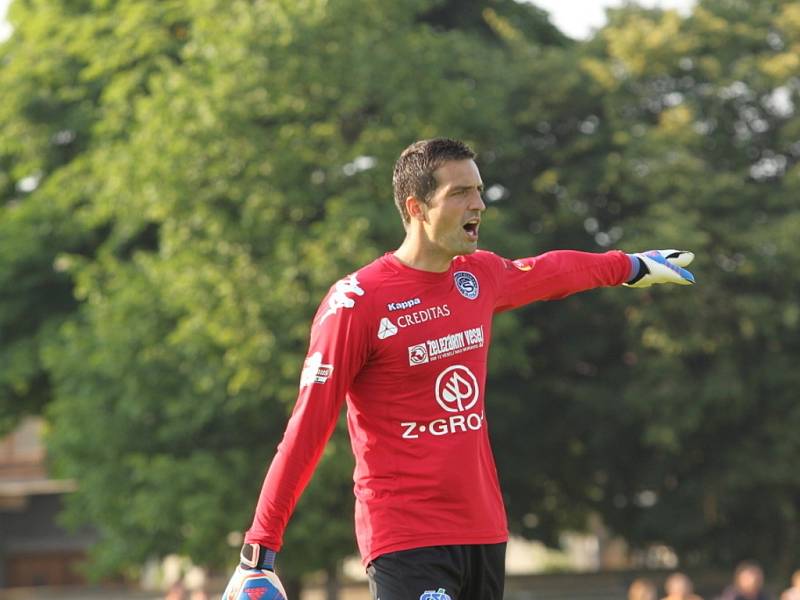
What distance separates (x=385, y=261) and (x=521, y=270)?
2.14 feet

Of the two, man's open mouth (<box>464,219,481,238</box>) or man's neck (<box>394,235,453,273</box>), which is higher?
man's open mouth (<box>464,219,481,238</box>)

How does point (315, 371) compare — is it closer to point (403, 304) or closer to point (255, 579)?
point (403, 304)

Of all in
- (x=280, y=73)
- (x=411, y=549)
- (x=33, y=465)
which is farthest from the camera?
(x=33, y=465)

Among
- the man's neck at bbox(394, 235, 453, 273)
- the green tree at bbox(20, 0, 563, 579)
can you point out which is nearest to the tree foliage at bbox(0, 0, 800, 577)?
the green tree at bbox(20, 0, 563, 579)

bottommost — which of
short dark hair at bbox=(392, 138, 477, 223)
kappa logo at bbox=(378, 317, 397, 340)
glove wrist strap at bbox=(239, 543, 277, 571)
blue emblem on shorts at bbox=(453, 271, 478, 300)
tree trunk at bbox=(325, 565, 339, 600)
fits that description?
tree trunk at bbox=(325, 565, 339, 600)

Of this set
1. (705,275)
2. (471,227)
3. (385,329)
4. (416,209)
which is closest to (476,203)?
(471,227)

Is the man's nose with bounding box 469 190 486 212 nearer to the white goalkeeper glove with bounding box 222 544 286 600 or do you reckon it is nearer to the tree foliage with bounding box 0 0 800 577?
the white goalkeeper glove with bounding box 222 544 286 600

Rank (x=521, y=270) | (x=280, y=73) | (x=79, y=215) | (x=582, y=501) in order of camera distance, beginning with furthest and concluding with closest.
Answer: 1. (x=582, y=501)
2. (x=79, y=215)
3. (x=280, y=73)
4. (x=521, y=270)

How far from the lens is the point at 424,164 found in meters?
5.29

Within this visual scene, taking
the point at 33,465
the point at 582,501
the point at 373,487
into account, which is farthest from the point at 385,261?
the point at 33,465

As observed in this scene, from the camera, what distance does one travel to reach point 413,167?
5.32 m

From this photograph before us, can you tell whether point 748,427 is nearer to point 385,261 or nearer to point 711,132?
point 711,132

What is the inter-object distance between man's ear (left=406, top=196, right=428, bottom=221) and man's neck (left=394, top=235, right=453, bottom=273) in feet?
0.24

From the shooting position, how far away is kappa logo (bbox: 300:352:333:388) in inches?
201
